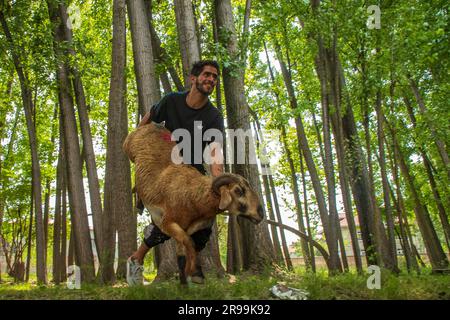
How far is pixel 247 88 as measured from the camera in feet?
63.0

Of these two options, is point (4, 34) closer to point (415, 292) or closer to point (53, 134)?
point (53, 134)

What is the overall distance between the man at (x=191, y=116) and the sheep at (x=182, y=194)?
20cm

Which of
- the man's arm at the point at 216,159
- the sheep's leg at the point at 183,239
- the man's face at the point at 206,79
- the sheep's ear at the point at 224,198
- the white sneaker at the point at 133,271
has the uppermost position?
the man's face at the point at 206,79

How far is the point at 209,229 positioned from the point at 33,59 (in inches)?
359

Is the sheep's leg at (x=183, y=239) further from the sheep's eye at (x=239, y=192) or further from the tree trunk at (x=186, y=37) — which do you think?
the tree trunk at (x=186, y=37)

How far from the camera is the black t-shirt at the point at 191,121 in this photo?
451cm

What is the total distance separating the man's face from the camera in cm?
432

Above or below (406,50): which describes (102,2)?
above

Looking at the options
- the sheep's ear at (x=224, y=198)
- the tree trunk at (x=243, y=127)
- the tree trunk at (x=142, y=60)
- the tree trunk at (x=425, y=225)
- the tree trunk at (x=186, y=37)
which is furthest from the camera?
the tree trunk at (x=425, y=225)

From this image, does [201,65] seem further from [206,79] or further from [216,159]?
[216,159]

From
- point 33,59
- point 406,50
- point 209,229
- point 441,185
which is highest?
point 33,59

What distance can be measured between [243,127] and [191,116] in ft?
13.3

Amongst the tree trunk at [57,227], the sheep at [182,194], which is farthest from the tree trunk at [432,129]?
the tree trunk at [57,227]
